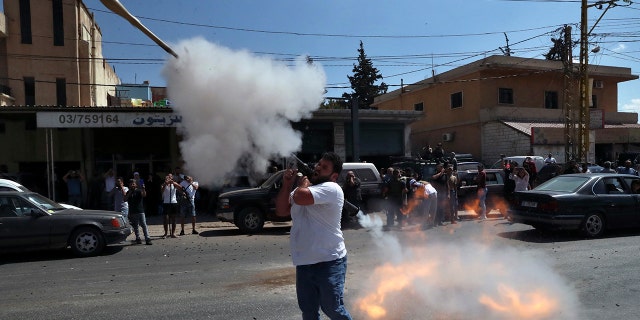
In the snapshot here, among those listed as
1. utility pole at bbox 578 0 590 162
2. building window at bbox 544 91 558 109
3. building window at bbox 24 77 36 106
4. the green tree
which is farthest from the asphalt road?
the green tree

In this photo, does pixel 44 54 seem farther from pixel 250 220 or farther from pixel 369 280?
pixel 369 280

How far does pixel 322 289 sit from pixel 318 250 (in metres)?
0.30

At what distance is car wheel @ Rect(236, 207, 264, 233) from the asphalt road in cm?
174

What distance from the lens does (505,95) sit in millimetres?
25047

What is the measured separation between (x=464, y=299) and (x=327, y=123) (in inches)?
573

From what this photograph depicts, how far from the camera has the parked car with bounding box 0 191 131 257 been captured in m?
8.83

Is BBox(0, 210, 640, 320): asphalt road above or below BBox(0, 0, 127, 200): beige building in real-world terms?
below

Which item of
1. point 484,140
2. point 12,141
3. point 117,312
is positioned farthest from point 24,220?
point 484,140

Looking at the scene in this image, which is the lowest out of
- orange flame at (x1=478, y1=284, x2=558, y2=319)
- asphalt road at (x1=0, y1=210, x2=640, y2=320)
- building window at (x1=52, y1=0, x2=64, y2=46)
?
asphalt road at (x1=0, y1=210, x2=640, y2=320)

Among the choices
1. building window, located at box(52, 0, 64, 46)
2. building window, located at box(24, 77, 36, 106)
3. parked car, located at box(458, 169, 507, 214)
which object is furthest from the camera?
building window, located at box(52, 0, 64, 46)

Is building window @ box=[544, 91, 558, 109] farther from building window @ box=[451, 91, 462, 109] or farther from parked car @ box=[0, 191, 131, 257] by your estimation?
parked car @ box=[0, 191, 131, 257]

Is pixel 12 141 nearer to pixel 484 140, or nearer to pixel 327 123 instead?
pixel 327 123

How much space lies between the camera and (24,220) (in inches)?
350

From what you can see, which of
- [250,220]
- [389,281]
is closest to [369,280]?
[389,281]
